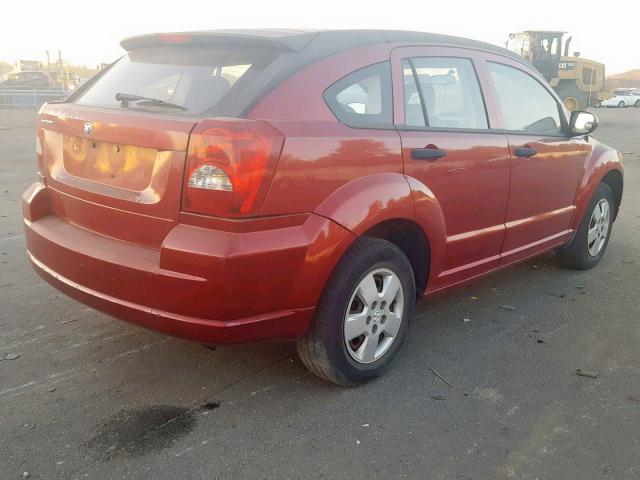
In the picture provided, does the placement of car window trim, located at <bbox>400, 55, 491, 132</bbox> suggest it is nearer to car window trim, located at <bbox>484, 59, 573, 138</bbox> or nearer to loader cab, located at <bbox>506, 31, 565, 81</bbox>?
car window trim, located at <bbox>484, 59, 573, 138</bbox>

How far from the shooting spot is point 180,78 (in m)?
3.01

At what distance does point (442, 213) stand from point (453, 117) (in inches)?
23.3

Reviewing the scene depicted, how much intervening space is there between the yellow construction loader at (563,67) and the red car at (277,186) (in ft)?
75.1

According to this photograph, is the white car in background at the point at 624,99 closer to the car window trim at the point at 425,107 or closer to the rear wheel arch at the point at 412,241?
the car window trim at the point at 425,107

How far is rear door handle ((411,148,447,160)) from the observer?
3244mm

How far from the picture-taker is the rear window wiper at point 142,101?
2872mm

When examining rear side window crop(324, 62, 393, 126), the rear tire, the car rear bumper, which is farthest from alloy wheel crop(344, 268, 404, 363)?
the rear tire

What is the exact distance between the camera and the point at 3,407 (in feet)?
9.57

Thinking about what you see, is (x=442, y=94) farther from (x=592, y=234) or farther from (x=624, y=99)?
(x=624, y=99)

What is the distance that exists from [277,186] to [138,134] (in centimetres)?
66

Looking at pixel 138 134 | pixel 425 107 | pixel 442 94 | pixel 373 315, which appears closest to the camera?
pixel 138 134

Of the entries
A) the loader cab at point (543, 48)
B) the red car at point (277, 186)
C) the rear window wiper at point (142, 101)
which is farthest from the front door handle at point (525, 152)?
the loader cab at point (543, 48)

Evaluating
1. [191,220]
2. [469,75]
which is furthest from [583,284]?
[191,220]

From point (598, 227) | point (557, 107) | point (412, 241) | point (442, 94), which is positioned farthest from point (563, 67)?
point (412, 241)
